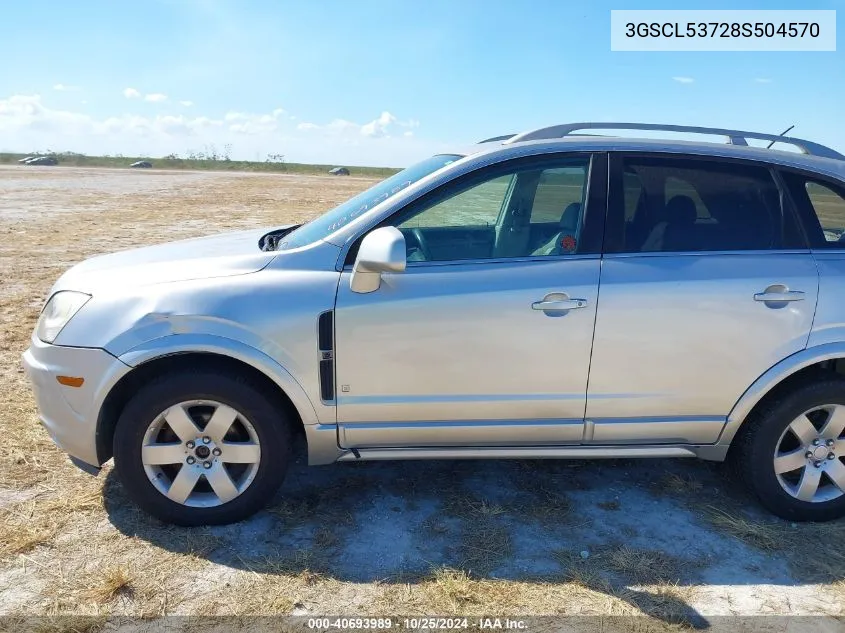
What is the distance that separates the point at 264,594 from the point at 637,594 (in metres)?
1.52

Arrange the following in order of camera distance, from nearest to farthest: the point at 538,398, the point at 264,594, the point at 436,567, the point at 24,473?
the point at 264,594 < the point at 436,567 < the point at 538,398 < the point at 24,473

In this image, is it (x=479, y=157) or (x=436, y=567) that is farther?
(x=479, y=157)

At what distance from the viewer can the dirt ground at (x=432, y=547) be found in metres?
2.53

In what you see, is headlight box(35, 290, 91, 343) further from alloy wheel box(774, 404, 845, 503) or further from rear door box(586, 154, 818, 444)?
alloy wheel box(774, 404, 845, 503)

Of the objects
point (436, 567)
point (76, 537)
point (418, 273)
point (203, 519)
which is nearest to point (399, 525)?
point (436, 567)

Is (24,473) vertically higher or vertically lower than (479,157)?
lower

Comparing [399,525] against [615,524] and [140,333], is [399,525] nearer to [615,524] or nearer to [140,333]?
[615,524]

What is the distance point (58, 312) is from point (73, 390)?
1.29 ft

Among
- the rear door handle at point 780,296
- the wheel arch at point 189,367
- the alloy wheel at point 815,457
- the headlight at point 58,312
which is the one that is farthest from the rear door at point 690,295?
the headlight at point 58,312

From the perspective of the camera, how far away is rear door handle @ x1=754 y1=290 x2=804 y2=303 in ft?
9.56

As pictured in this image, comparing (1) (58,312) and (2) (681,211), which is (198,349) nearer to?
(1) (58,312)

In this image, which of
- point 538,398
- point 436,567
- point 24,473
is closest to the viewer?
point 436,567

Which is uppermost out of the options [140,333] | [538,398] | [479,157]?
[479,157]

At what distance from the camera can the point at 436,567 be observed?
2.72m
